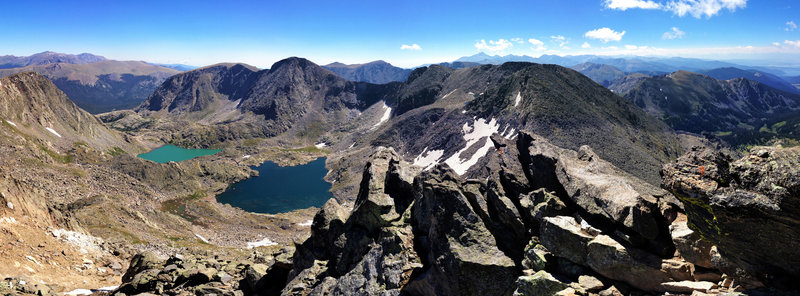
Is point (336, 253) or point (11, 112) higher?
point (11, 112)

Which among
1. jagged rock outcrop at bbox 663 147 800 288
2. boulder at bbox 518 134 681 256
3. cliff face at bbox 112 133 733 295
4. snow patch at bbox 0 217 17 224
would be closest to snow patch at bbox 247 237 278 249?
snow patch at bbox 0 217 17 224

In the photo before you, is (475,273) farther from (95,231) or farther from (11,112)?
(11,112)

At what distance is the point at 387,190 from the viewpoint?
3709 cm

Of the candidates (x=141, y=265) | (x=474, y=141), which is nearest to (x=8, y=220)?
(x=141, y=265)

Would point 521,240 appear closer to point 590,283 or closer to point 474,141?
point 590,283

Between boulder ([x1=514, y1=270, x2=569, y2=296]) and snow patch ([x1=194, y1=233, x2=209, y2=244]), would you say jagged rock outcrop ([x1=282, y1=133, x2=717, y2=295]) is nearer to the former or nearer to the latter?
boulder ([x1=514, y1=270, x2=569, y2=296])

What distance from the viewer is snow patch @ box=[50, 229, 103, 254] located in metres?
44.3

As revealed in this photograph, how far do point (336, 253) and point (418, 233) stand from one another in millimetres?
9888

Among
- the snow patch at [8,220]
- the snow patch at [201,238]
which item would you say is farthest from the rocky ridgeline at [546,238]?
the snow patch at [201,238]

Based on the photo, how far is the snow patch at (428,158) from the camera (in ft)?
453

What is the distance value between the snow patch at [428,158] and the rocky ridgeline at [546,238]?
102 m

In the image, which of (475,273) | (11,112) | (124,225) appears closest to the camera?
(475,273)

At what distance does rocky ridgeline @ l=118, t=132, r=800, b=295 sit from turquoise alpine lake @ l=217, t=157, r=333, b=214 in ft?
327

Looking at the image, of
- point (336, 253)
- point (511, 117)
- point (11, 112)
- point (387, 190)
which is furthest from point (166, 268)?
point (11, 112)
